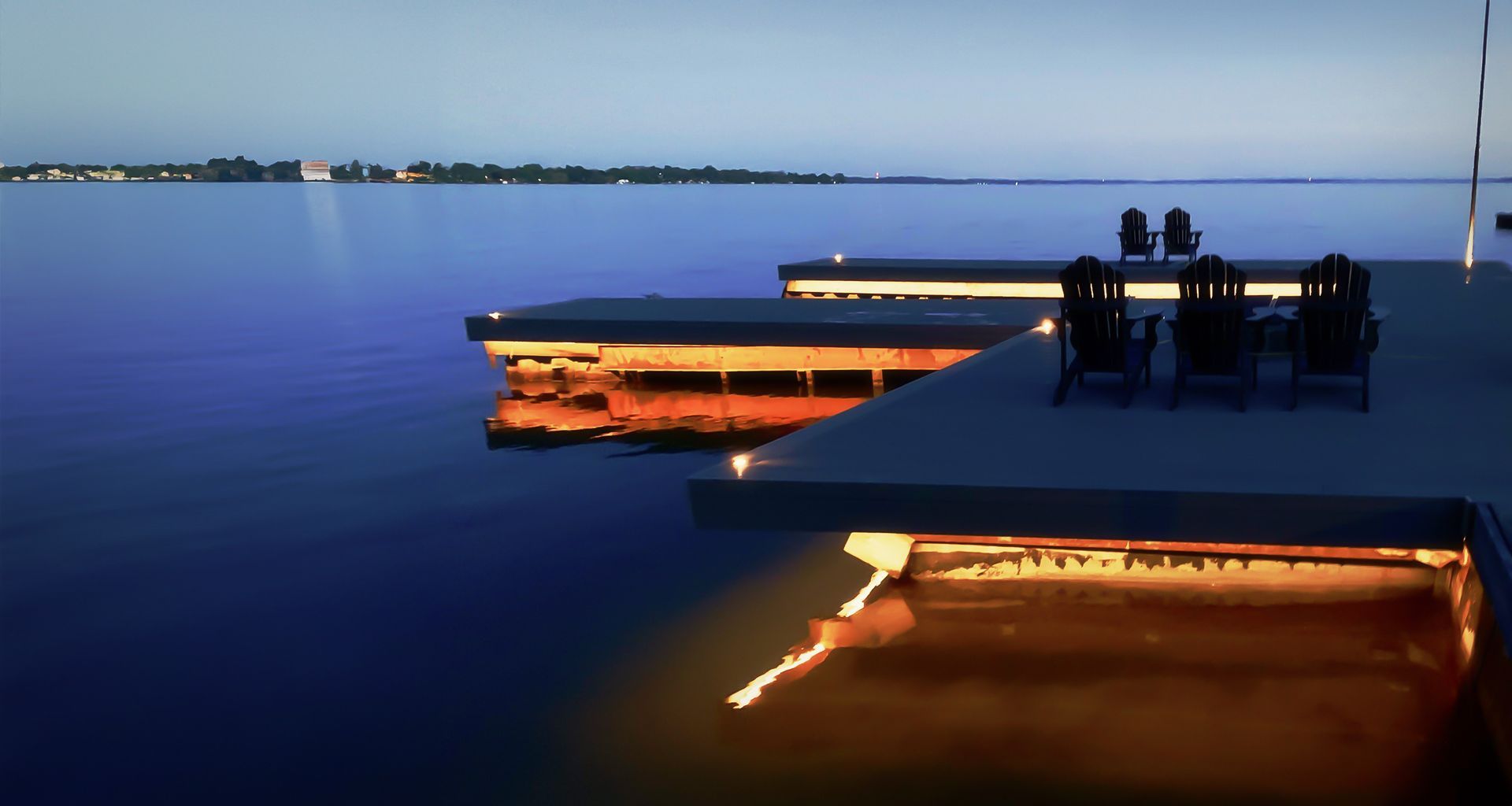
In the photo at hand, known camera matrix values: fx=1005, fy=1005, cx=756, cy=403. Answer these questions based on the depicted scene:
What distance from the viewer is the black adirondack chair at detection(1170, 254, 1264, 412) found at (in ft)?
16.2

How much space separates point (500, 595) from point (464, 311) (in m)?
15.1

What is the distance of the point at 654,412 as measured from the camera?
33.9 feet

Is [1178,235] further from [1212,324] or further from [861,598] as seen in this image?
[861,598]

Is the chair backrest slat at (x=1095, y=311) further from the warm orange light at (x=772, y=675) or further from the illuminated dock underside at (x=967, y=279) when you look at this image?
Result: the illuminated dock underside at (x=967, y=279)

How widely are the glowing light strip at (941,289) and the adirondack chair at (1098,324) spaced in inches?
317

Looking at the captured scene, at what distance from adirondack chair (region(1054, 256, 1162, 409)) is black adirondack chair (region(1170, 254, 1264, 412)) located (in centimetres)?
23

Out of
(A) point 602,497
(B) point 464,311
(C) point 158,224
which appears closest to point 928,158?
(C) point 158,224

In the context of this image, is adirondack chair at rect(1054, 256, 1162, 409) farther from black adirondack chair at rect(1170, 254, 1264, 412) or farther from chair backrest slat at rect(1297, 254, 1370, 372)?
chair backrest slat at rect(1297, 254, 1370, 372)

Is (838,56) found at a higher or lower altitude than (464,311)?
higher

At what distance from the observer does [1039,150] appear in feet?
276

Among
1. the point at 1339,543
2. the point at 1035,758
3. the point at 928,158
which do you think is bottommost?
the point at 1035,758

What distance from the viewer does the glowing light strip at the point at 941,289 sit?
506 inches

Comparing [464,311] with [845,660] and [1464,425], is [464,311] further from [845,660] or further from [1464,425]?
[1464,425]

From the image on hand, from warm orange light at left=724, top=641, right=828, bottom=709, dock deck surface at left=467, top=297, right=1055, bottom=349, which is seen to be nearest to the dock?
warm orange light at left=724, top=641, right=828, bottom=709
